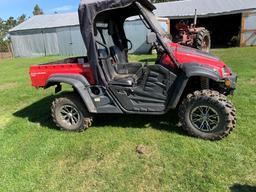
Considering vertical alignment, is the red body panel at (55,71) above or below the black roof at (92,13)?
below

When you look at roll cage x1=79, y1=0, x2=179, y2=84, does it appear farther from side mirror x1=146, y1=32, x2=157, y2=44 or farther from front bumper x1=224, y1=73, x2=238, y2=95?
front bumper x1=224, y1=73, x2=238, y2=95

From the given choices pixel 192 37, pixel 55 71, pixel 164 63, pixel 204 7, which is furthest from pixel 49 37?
pixel 164 63

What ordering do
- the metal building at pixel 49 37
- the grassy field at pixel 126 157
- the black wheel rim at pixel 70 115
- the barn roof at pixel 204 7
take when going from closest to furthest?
the grassy field at pixel 126 157 < the black wheel rim at pixel 70 115 < the barn roof at pixel 204 7 < the metal building at pixel 49 37

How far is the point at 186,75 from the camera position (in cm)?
430

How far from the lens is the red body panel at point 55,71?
5070 millimetres

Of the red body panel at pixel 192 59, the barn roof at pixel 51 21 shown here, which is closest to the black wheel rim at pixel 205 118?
the red body panel at pixel 192 59

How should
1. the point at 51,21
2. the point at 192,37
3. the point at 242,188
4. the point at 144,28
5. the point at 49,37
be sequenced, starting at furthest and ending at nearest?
the point at 51,21, the point at 49,37, the point at 144,28, the point at 192,37, the point at 242,188

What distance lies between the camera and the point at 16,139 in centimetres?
523

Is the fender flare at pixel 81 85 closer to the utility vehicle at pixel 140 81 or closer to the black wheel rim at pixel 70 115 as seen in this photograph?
the utility vehicle at pixel 140 81

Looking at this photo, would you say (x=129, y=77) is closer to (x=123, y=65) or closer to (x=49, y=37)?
(x=123, y=65)

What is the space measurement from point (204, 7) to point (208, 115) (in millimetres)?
17649

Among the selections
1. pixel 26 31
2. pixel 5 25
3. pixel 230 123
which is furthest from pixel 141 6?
pixel 5 25

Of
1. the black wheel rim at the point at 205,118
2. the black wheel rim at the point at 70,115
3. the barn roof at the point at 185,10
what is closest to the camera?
the black wheel rim at the point at 205,118

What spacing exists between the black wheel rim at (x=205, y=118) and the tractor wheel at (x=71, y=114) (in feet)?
6.03
